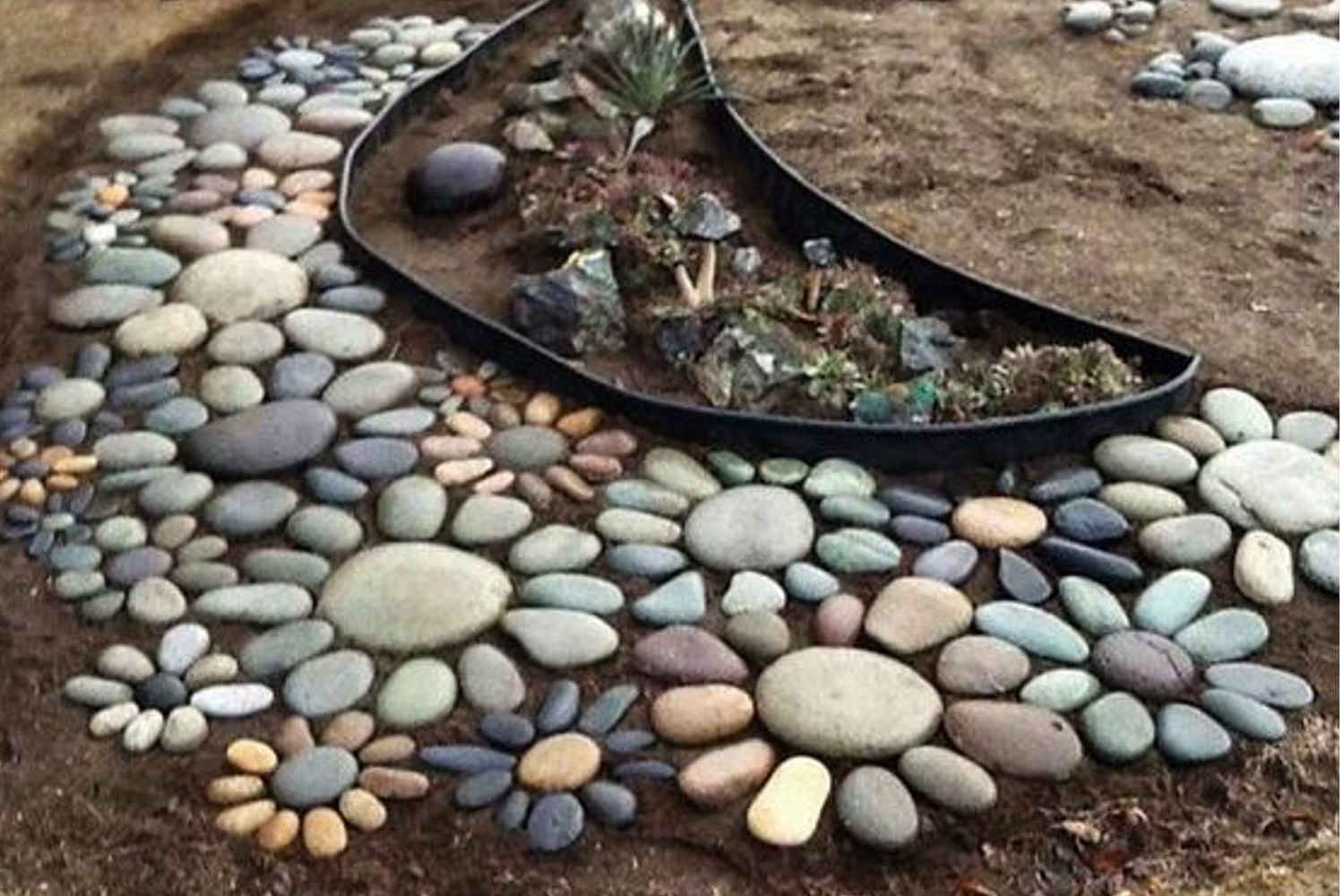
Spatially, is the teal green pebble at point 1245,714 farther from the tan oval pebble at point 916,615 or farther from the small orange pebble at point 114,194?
the small orange pebble at point 114,194

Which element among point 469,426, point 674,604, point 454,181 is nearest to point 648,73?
point 454,181

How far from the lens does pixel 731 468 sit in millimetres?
3281

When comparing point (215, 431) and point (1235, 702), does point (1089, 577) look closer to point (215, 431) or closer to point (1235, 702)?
point (1235, 702)

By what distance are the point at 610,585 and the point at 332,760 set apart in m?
0.55

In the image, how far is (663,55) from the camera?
434 cm

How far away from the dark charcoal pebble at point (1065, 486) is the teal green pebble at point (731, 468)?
487mm

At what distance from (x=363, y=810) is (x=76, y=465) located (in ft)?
3.51

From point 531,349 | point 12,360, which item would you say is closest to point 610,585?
point 531,349

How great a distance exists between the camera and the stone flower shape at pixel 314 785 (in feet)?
8.64

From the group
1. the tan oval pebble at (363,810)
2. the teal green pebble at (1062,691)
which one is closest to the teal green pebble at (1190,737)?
the teal green pebble at (1062,691)

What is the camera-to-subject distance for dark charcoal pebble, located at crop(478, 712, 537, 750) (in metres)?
2.75

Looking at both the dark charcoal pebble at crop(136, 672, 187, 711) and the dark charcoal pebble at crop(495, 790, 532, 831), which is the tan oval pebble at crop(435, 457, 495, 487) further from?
the dark charcoal pebble at crop(495, 790, 532, 831)

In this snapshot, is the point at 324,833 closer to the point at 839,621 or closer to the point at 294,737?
the point at 294,737

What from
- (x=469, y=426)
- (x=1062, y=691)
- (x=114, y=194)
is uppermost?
(x=1062, y=691)
